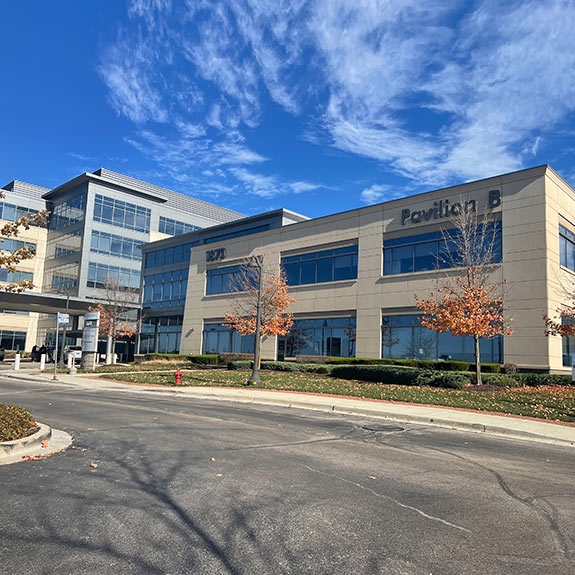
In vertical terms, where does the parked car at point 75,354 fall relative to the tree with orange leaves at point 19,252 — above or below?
below

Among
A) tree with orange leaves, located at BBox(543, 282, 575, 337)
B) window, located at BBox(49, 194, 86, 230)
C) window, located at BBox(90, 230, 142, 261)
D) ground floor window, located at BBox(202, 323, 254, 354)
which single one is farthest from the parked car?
tree with orange leaves, located at BBox(543, 282, 575, 337)

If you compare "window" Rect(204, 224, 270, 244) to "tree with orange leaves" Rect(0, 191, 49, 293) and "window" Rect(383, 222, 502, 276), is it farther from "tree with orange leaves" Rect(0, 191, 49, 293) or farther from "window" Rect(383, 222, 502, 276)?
"tree with orange leaves" Rect(0, 191, 49, 293)

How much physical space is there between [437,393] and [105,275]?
177 feet

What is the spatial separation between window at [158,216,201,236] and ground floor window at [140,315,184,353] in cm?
2136

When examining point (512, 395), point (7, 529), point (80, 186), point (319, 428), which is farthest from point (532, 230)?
point (80, 186)

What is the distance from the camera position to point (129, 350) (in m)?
60.4

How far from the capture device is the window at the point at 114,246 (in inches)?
2581

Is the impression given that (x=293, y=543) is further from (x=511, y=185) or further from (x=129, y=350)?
(x=129, y=350)

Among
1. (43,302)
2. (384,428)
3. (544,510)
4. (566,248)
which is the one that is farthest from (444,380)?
(43,302)

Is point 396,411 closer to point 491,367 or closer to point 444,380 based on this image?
point 444,380

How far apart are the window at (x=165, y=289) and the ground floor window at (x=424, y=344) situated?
24.1 meters

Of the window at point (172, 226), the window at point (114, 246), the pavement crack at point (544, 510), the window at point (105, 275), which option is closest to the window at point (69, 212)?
the window at point (114, 246)

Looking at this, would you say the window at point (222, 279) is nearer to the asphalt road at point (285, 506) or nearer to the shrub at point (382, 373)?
the shrub at point (382, 373)

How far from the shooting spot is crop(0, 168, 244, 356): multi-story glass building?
2557 inches
